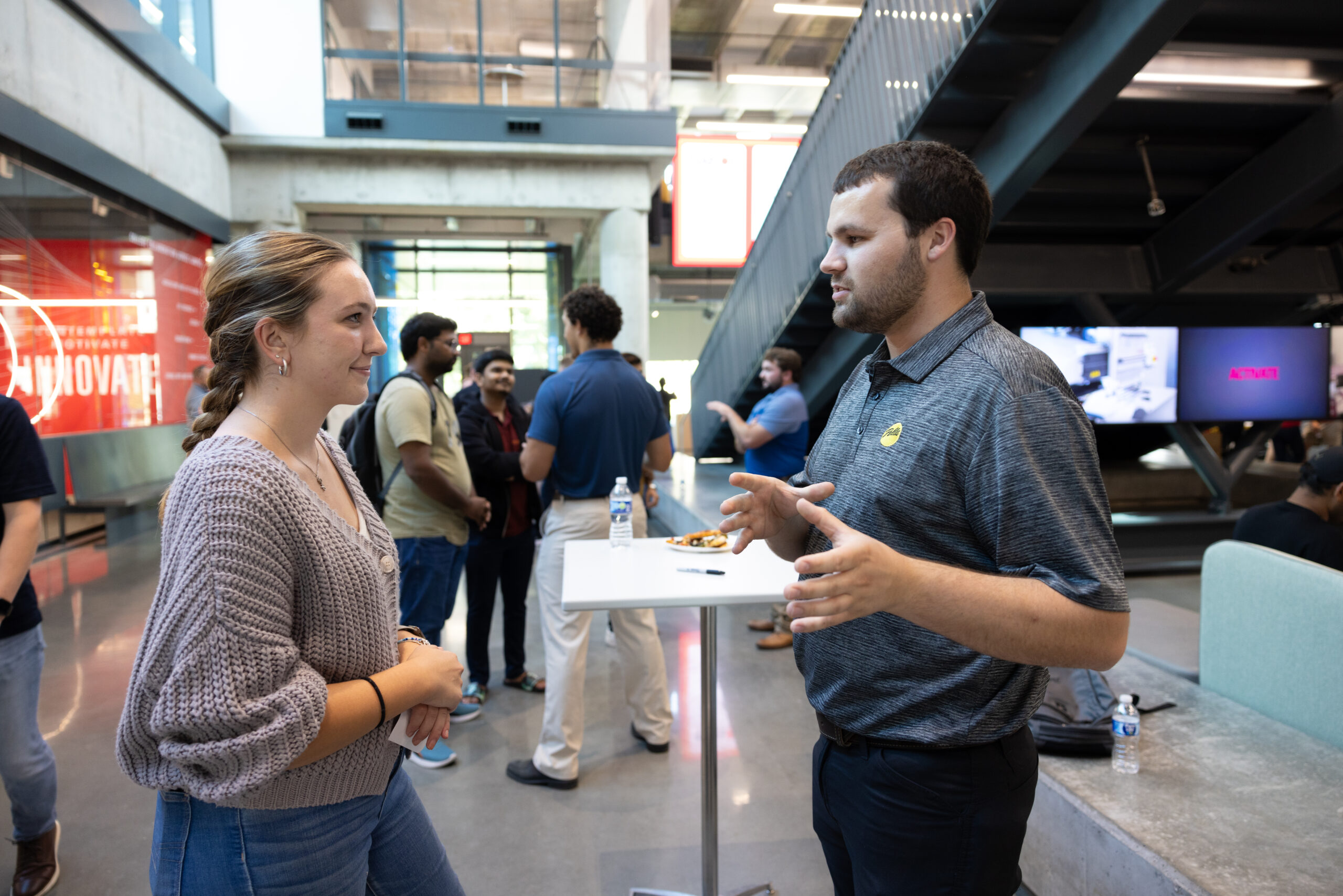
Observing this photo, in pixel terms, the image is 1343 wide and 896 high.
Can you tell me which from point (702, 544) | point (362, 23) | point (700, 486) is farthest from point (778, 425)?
point (362, 23)

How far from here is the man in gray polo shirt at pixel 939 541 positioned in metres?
1.09

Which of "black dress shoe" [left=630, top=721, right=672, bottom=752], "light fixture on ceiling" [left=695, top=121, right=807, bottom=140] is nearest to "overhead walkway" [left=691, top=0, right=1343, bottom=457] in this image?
"black dress shoe" [left=630, top=721, right=672, bottom=752]

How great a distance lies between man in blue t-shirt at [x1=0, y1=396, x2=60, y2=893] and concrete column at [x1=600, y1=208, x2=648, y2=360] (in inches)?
342

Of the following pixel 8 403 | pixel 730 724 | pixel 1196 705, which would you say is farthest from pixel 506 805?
pixel 1196 705

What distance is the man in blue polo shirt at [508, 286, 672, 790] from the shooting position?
3490mm

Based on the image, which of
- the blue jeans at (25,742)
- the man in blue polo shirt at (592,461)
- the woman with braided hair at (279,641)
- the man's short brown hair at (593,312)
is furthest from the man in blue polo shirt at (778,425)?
the woman with braided hair at (279,641)

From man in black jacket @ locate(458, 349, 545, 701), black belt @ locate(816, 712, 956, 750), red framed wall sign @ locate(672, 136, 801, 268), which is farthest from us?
red framed wall sign @ locate(672, 136, 801, 268)

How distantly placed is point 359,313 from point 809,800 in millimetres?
2612

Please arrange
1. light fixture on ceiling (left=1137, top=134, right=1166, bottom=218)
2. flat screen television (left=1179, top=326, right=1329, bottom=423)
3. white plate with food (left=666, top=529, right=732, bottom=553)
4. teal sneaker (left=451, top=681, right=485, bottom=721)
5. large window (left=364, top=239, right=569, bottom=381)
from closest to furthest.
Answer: white plate with food (left=666, top=529, right=732, bottom=553)
teal sneaker (left=451, top=681, right=485, bottom=721)
light fixture on ceiling (left=1137, top=134, right=1166, bottom=218)
flat screen television (left=1179, top=326, right=1329, bottom=423)
large window (left=364, top=239, right=569, bottom=381)

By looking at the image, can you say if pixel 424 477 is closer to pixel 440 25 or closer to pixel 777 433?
Answer: pixel 777 433

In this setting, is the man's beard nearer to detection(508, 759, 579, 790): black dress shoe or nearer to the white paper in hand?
the white paper in hand

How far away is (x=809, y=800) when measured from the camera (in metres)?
3.13

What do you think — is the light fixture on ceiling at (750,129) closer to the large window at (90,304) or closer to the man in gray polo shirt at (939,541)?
the large window at (90,304)

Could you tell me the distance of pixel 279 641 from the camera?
3.65 ft
